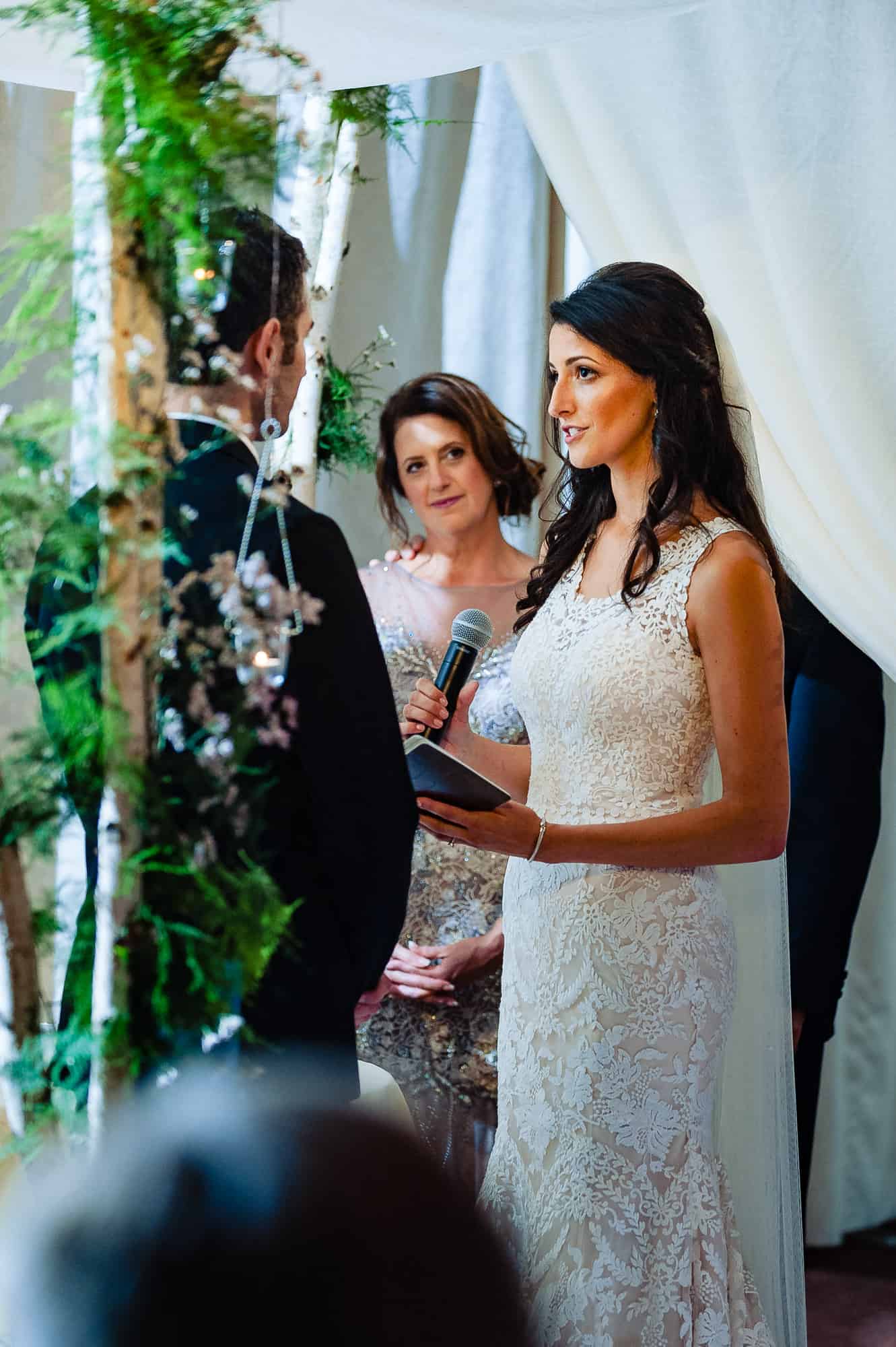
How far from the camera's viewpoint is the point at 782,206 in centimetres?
183

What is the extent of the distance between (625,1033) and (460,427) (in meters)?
1.26

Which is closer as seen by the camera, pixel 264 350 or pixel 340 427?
pixel 264 350

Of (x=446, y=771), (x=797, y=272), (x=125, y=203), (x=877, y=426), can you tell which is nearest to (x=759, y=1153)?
(x=446, y=771)

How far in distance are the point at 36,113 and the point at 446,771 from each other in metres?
0.73

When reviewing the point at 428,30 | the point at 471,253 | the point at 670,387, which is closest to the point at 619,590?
the point at 670,387

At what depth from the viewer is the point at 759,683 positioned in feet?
5.24

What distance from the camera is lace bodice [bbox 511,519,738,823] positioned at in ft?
5.45

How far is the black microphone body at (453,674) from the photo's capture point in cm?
151

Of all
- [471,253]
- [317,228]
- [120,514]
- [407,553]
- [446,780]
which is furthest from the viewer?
[471,253]

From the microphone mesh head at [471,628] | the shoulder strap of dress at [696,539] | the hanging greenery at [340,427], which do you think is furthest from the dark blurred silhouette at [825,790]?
the microphone mesh head at [471,628]

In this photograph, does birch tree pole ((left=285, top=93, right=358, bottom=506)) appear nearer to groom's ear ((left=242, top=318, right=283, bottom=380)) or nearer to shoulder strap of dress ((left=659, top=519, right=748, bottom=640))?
groom's ear ((left=242, top=318, right=283, bottom=380))

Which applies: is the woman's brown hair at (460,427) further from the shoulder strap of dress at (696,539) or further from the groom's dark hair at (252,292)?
the groom's dark hair at (252,292)

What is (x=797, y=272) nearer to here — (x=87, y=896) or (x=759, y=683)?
(x=759, y=683)

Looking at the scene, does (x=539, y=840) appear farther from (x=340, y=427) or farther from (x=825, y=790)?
(x=825, y=790)
